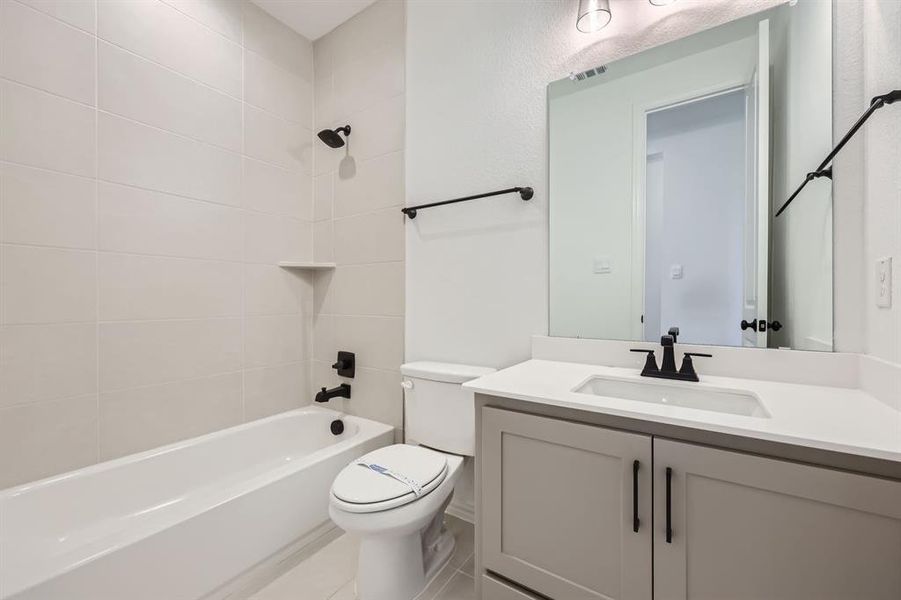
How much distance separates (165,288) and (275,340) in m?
0.62

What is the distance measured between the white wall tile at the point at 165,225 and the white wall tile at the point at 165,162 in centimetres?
5

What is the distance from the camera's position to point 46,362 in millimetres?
1422

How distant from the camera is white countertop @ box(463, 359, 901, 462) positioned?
2.27ft

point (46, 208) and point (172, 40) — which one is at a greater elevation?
point (172, 40)

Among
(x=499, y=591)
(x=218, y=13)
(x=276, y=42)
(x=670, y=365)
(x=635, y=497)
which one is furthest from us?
(x=276, y=42)

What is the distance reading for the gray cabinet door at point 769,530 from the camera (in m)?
0.66

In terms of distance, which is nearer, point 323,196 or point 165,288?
point 165,288

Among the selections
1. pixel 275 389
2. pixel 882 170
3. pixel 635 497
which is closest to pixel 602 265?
pixel 882 170

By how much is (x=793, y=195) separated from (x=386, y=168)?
1716mm

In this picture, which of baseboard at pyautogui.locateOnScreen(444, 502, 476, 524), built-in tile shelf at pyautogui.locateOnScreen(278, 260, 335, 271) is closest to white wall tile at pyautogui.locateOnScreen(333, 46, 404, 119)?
built-in tile shelf at pyautogui.locateOnScreen(278, 260, 335, 271)

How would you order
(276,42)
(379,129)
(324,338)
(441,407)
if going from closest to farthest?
(441,407), (379,129), (276,42), (324,338)

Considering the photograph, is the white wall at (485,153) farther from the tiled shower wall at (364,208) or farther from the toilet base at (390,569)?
the toilet base at (390,569)

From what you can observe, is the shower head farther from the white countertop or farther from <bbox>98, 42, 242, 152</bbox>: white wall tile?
the white countertop

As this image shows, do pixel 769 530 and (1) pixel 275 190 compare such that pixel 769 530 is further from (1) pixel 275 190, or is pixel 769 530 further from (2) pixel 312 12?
(2) pixel 312 12
